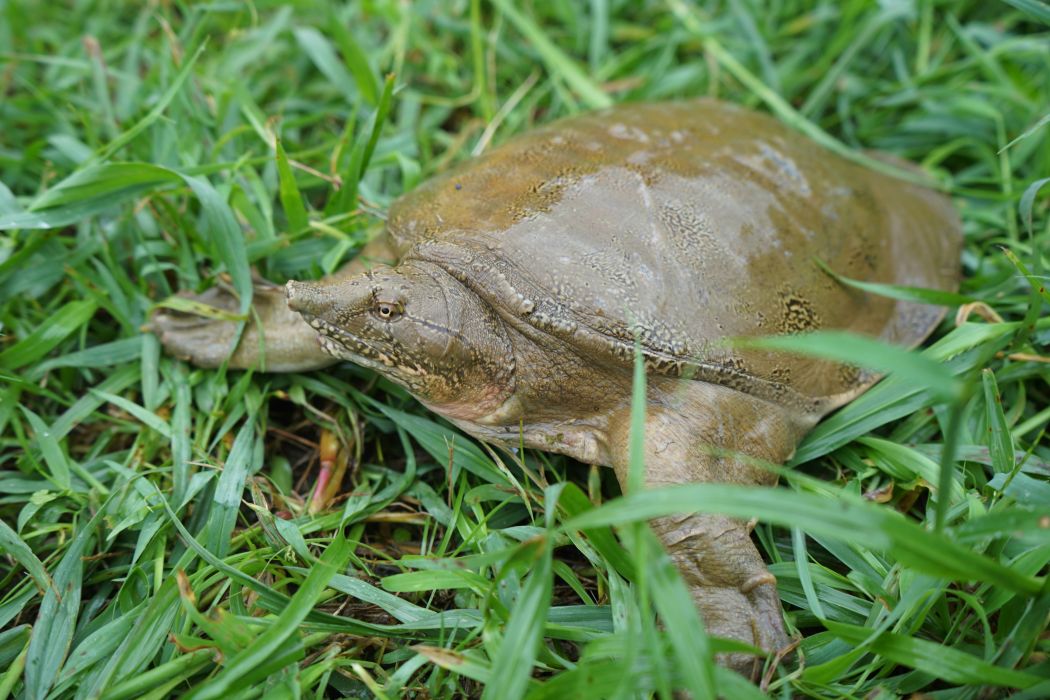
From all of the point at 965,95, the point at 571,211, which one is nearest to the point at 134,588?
the point at 571,211

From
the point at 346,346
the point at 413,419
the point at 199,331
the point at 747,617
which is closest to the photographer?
the point at 747,617

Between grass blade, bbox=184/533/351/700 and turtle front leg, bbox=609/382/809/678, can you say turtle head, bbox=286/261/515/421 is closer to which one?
turtle front leg, bbox=609/382/809/678

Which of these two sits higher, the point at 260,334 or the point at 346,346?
the point at 346,346

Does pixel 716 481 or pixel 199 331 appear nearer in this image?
pixel 716 481

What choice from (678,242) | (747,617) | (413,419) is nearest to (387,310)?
(413,419)

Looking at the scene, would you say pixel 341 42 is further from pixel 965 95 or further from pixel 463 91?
pixel 965 95

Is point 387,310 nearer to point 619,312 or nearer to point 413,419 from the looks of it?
point 413,419

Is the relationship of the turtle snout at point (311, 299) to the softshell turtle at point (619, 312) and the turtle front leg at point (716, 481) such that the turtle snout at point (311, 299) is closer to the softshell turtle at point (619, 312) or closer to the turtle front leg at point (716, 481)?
the softshell turtle at point (619, 312)

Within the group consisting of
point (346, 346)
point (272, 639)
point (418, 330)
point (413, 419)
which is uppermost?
point (418, 330)
